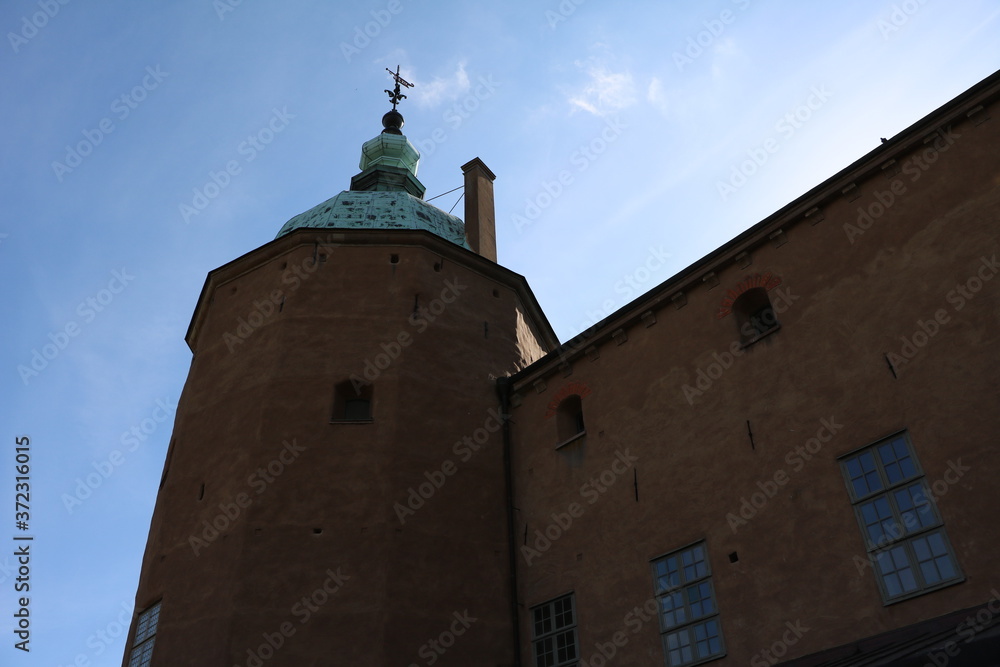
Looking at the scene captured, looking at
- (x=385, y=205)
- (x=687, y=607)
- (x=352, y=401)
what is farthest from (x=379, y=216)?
(x=687, y=607)

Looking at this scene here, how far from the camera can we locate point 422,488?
674 inches

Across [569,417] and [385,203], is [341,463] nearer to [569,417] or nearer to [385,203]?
[569,417]

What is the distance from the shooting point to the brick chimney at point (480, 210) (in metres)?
23.6

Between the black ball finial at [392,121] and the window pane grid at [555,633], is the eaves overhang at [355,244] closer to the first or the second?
the window pane grid at [555,633]

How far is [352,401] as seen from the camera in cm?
1845

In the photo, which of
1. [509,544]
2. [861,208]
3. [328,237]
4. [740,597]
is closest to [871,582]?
[740,597]

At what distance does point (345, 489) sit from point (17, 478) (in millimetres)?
7574

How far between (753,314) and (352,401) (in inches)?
322

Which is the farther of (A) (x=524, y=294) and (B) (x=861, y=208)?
(A) (x=524, y=294)

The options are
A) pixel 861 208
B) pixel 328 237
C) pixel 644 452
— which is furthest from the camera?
pixel 328 237

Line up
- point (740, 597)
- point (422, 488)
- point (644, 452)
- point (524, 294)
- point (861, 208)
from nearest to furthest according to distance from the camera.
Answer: point (740, 597) < point (861, 208) < point (644, 452) < point (422, 488) < point (524, 294)

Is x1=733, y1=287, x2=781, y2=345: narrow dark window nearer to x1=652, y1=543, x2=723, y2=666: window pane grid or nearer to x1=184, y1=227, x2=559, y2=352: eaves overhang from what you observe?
x1=652, y1=543, x2=723, y2=666: window pane grid

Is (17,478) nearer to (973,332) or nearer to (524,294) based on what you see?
(524,294)

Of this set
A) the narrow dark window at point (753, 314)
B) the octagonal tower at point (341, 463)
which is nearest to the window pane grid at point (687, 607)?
the octagonal tower at point (341, 463)
